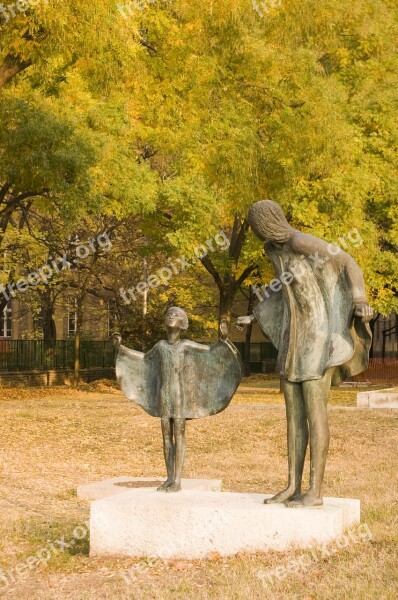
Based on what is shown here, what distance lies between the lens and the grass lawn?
704cm

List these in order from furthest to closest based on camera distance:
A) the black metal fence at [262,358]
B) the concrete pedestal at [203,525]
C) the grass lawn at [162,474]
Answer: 1. the black metal fence at [262,358]
2. the concrete pedestal at [203,525]
3. the grass lawn at [162,474]

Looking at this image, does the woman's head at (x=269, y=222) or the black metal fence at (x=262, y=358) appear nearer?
the woman's head at (x=269, y=222)

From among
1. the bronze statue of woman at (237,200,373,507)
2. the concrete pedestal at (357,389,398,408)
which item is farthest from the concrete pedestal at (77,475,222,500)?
the concrete pedestal at (357,389,398,408)

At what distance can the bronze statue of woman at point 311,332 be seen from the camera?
26.3ft

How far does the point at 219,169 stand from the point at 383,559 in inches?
858

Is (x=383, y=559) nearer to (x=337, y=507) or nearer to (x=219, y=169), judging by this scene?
(x=337, y=507)

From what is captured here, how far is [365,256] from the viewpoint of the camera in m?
30.5

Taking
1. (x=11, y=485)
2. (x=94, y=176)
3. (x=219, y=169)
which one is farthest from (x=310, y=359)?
(x=219, y=169)

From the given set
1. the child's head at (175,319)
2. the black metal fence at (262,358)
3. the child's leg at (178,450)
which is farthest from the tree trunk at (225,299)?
the child's leg at (178,450)

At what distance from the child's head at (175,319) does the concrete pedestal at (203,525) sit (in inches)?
54.4

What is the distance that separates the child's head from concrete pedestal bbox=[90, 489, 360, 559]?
1382 millimetres

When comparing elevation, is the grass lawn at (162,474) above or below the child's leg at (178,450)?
below

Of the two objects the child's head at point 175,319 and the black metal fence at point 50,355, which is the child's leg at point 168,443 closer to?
the child's head at point 175,319

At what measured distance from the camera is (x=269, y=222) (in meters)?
8.27
